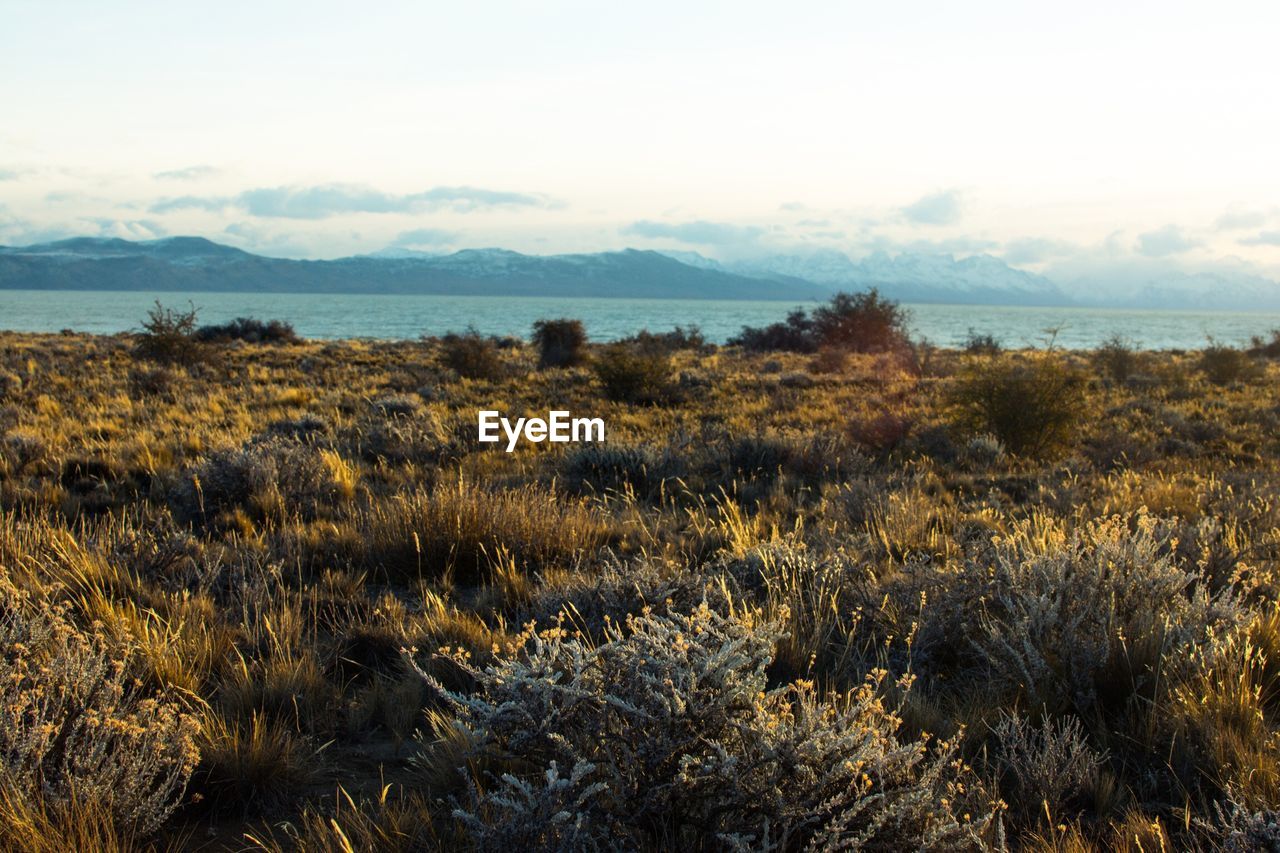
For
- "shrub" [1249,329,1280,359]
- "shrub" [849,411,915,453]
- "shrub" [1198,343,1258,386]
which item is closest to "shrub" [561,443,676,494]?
"shrub" [849,411,915,453]

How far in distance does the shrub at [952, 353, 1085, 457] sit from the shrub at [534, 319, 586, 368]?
1608 cm

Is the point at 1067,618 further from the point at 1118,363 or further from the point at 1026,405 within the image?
the point at 1118,363

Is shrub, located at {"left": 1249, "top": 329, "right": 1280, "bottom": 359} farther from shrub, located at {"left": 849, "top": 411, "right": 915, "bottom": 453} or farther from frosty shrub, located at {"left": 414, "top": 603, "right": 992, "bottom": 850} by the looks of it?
frosty shrub, located at {"left": 414, "top": 603, "right": 992, "bottom": 850}

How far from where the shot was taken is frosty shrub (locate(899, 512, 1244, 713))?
3.32 m

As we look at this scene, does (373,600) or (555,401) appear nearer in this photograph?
(373,600)

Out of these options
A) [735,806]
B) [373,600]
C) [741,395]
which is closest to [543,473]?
[373,600]

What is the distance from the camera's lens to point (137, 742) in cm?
263

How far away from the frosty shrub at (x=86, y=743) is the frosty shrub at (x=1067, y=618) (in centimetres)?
299

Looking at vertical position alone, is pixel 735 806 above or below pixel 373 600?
above

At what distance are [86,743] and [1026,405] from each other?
1110 centimetres

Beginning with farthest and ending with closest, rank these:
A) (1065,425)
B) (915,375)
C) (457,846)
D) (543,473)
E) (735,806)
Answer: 1. (915,375)
2. (1065,425)
3. (543,473)
4. (457,846)
5. (735,806)

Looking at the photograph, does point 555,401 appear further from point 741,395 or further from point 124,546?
point 124,546

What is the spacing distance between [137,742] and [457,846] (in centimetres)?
116

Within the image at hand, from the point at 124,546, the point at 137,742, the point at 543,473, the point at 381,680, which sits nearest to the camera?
the point at 137,742
